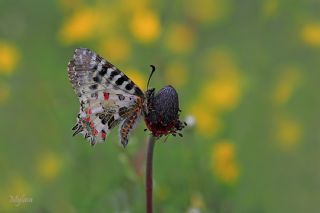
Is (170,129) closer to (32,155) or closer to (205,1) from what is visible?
(32,155)

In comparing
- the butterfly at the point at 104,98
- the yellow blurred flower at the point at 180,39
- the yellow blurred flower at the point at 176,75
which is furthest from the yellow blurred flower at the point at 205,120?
the butterfly at the point at 104,98

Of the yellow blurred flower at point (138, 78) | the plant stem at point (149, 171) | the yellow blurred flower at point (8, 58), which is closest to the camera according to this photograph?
the plant stem at point (149, 171)

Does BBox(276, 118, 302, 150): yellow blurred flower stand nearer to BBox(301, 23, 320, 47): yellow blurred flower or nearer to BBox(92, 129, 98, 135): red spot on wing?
BBox(301, 23, 320, 47): yellow blurred flower

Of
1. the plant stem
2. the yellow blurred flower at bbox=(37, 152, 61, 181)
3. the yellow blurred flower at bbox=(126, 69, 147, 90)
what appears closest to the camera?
the plant stem

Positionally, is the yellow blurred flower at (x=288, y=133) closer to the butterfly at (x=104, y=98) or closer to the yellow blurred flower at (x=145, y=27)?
the yellow blurred flower at (x=145, y=27)

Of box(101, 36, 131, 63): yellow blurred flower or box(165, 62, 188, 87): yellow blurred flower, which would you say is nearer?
box(165, 62, 188, 87): yellow blurred flower

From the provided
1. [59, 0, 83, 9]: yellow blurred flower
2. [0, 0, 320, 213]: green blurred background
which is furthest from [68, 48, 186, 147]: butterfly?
A: [59, 0, 83, 9]: yellow blurred flower
